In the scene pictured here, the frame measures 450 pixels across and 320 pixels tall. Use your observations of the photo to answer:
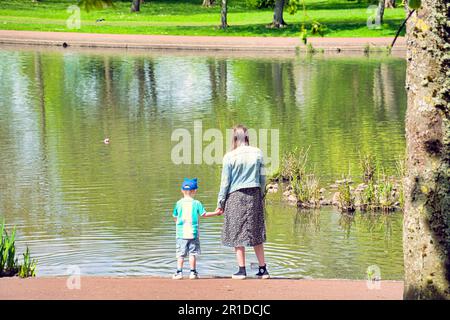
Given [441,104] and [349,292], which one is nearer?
[441,104]

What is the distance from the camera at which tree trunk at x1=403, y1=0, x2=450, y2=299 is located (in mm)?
8852

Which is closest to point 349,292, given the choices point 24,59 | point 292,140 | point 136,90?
point 292,140

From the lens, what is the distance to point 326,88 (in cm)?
3441

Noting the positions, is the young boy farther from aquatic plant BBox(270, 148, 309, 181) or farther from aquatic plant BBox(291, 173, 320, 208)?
aquatic plant BBox(270, 148, 309, 181)

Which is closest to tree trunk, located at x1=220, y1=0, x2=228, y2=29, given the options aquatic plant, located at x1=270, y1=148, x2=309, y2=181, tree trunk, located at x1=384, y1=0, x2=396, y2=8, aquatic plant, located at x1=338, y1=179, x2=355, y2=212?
tree trunk, located at x1=384, y1=0, x2=396, y2=8

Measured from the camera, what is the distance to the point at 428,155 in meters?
8.99

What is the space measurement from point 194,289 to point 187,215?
957 mm

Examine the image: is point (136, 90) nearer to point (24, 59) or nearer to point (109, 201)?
point (24, 59)

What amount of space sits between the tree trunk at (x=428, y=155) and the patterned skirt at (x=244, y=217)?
A: 7.88 ft

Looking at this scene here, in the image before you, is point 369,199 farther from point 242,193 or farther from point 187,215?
point 187,215

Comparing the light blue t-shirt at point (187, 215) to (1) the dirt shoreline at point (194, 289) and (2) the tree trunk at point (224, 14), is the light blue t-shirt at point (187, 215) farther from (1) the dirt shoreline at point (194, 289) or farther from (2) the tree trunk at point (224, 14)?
(2) the tree trunk at point (224, 14)

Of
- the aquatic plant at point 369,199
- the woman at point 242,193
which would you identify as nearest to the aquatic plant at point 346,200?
the aquatic plant at point 369,199

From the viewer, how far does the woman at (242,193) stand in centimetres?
1121

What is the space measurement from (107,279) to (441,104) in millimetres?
4163
